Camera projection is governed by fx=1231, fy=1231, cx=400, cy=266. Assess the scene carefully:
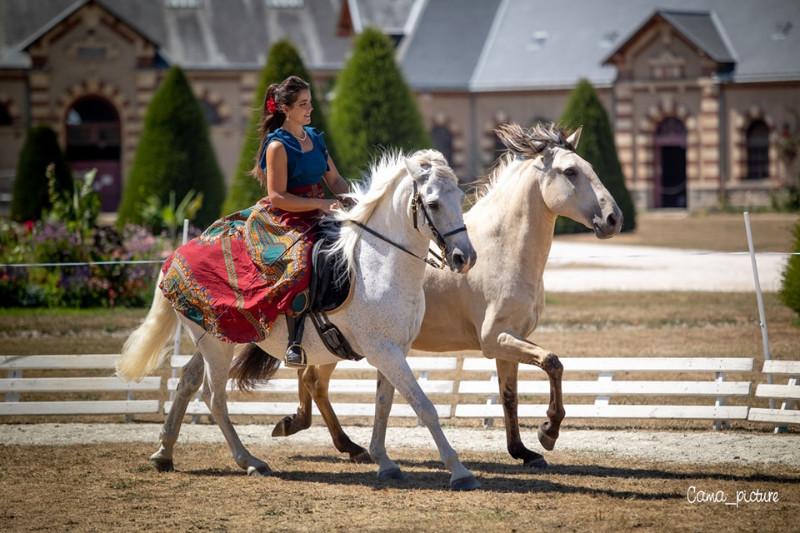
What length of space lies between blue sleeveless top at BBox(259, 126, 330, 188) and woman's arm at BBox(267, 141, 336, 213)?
0.25ft

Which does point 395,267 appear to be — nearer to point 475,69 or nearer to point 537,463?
point 537,463

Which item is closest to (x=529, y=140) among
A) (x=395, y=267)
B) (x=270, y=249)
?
(x=395, y=267)

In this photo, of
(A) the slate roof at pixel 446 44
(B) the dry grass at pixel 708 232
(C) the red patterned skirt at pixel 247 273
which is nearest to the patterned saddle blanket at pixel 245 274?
(C) the red patterned skirt at pixel 247 273

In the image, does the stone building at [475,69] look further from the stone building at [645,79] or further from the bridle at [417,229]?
the bridle at [417,229]

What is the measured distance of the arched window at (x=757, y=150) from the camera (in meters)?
40.3

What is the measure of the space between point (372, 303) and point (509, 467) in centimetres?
174

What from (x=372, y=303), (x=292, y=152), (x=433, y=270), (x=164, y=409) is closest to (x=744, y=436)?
(x=433, y=270)

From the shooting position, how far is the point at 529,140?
931 cm

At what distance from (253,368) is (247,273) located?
1.07 metres

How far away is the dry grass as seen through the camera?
27.7m

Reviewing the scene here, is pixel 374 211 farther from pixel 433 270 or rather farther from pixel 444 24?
pixel 444 24

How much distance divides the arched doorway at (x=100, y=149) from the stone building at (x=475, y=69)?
5 cm

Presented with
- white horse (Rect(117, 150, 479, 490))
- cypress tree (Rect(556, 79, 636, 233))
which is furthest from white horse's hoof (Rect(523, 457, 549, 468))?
cypress tree (Rect(556, 79, 636, 233))

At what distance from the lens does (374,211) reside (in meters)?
8.65
